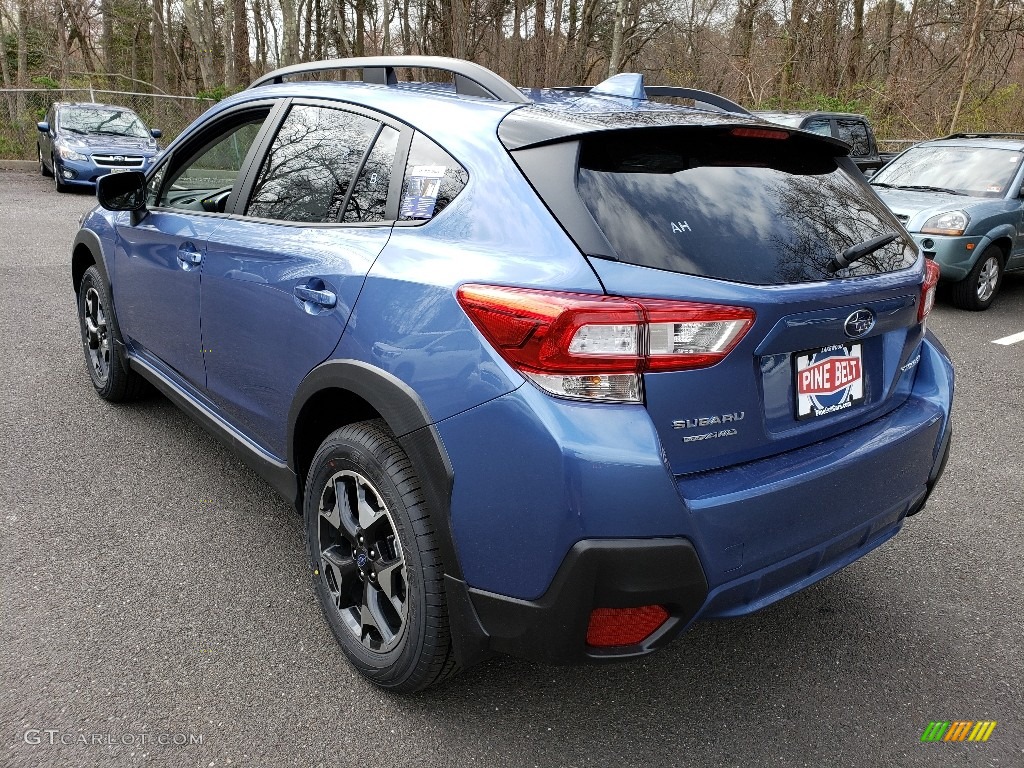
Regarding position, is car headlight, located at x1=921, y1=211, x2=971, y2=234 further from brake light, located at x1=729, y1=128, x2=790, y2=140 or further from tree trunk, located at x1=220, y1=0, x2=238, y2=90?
tree trunk, located at x1=220, y1=0, x2=238, y2=90

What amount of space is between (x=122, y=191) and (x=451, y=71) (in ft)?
6.54

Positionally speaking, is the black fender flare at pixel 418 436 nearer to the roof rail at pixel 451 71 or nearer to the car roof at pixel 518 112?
the car roof at pixel 518 112

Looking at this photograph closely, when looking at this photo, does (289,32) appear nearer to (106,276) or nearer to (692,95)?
(106,276)

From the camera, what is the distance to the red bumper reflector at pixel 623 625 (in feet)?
6.29

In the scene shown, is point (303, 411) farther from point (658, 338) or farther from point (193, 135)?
point (193, 135)

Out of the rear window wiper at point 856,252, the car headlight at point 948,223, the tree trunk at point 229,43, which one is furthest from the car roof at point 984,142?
the tree trunk at point 229,43

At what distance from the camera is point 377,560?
93.6 inches

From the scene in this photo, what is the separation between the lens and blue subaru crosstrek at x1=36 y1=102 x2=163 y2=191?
14625mm

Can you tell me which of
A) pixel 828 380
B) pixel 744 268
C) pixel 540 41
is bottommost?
pixel 828 380

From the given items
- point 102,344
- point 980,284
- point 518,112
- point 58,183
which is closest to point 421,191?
point 518,112

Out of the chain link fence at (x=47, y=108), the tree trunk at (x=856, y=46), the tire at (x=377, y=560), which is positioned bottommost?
the tire at (x=377, y=560)

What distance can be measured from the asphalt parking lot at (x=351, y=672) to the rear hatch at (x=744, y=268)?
2.85ft

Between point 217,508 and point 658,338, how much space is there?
2.37m

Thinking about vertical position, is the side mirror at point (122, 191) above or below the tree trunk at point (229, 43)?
below
